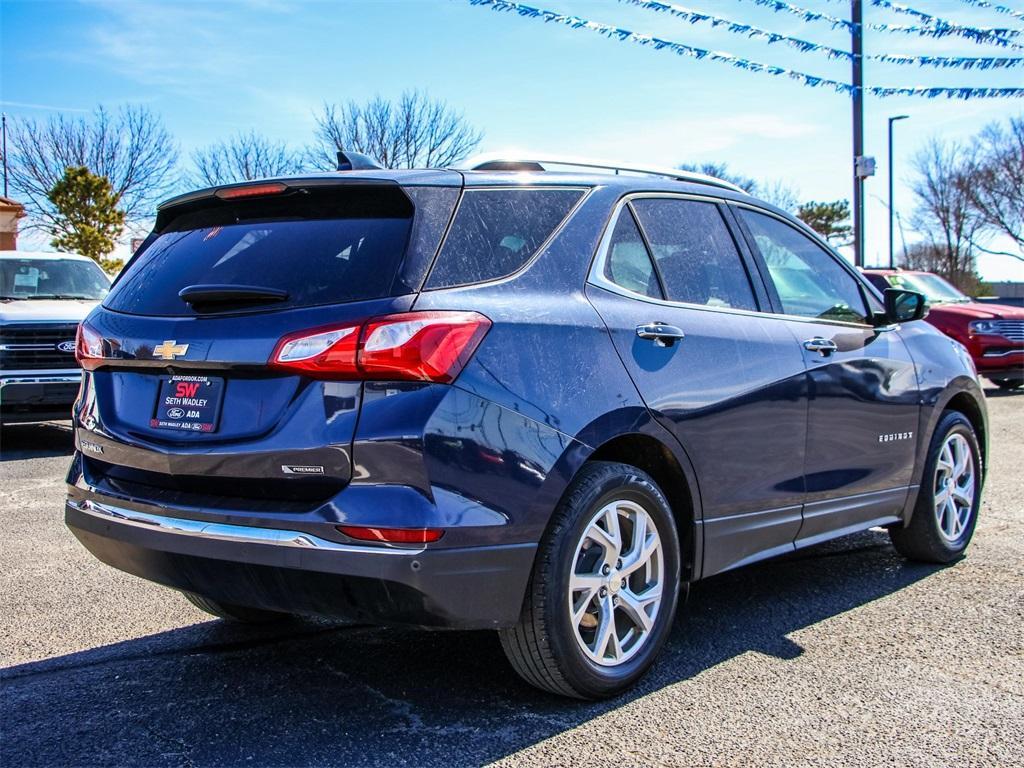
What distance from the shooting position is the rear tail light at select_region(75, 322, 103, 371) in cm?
Result: 349

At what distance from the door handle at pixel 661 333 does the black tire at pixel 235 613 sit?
1.82m

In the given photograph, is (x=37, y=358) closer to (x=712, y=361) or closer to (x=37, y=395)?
(x=37, y=395)

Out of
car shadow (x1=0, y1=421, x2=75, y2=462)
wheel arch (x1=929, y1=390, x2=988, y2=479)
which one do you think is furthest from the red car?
car shadow (x1=0, y1=421, x2=75, y2=462)

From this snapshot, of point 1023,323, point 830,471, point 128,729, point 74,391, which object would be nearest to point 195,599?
point 128,729

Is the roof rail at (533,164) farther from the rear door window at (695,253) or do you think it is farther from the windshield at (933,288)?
the windshield at (933,288)

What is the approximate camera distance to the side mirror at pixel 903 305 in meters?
4.94

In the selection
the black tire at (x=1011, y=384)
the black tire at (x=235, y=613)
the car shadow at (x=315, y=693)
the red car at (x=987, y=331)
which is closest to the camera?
the car shadow at (x=315, y=693)

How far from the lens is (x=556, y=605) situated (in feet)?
10.3

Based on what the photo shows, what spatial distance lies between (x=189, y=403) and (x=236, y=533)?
454mm

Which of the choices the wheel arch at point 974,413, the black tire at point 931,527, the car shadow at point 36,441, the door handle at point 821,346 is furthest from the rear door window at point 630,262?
the car shadow at point 36,441

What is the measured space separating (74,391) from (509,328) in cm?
749

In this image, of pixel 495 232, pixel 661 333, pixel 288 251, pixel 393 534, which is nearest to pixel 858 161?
pixel 661 333

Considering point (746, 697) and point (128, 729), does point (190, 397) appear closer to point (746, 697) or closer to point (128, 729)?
point (128, 729)

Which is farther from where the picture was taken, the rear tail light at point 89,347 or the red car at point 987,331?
the red car at point 987,331
